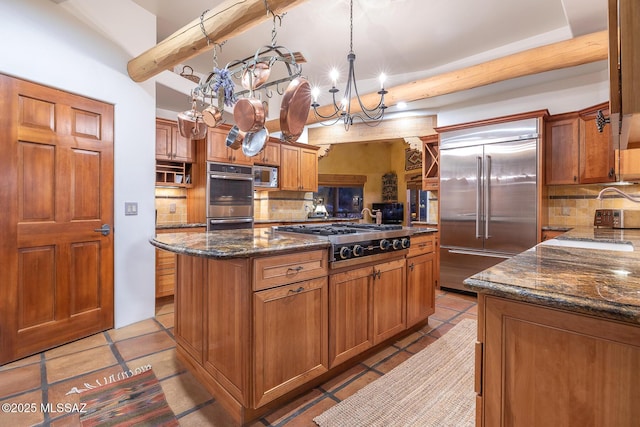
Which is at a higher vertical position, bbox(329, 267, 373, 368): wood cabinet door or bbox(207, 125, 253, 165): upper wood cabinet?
bbox(207, 125, 253, 165): upper wood cabinet

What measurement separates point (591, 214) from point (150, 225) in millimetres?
4879

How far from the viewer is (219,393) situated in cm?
179

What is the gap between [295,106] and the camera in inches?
82.4

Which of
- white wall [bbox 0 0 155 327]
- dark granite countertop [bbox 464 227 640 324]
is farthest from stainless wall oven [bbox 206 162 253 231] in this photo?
dark granite countertop [bbox 464 227 640 324]

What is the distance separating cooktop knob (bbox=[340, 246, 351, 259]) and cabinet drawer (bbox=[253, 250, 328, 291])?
119 millimetres

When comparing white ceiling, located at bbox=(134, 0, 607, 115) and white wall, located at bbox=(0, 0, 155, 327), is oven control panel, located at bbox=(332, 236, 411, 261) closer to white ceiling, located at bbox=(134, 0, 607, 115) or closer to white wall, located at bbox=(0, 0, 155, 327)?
white wall, located at bbox=(0, 0, 155, 327)

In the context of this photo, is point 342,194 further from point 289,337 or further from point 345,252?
point 289,337

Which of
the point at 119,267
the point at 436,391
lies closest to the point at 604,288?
the point at 436,391

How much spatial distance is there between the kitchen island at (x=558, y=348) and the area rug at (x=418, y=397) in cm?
90

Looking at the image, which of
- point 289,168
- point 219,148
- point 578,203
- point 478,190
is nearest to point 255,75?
point 219,148

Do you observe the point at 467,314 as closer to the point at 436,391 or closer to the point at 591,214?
the point at 436,391

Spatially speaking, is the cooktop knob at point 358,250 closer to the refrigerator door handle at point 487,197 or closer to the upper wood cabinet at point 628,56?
the upper wood cabinet at point 628,56

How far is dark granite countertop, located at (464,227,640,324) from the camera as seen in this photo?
29.1 inches

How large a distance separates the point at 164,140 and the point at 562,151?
4788 mm
